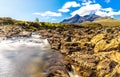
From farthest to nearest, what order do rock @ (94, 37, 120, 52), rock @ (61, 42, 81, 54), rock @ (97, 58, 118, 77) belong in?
1. rock @ (61, 42, 81, 54)
2. rock @ (94, 37, 120, 52)
3. rock @ (97, 58, 118, 77)

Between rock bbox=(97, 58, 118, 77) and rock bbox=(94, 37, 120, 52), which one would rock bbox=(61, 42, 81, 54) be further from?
rock bbox=(97, 58, 118, 77)

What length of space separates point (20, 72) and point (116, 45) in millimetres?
20616

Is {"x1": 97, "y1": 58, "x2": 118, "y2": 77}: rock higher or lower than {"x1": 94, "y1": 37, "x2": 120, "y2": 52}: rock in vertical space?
lower

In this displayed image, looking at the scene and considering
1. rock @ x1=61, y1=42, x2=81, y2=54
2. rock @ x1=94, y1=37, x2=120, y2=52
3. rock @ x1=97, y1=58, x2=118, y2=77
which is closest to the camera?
rock @ x1=97, y1=58, x2=118, y2=77

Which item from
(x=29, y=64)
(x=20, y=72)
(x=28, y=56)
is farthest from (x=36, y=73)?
(x=28, y=56)

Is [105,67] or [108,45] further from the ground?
[108,45]

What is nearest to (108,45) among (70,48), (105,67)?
(70,48)

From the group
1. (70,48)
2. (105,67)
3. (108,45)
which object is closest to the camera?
(105,67)

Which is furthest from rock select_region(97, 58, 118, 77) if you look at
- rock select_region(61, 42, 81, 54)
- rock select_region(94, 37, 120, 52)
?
rock select_region(61, 42, 81, 54)

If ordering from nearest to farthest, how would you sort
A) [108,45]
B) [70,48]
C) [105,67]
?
[105,67] → [108,45] → [70,48]

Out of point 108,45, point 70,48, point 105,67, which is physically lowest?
point 105,67

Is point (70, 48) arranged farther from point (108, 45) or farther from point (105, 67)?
point (105, 67)

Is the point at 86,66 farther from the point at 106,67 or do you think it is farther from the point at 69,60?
the point at 69,60

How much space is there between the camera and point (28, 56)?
185ft
